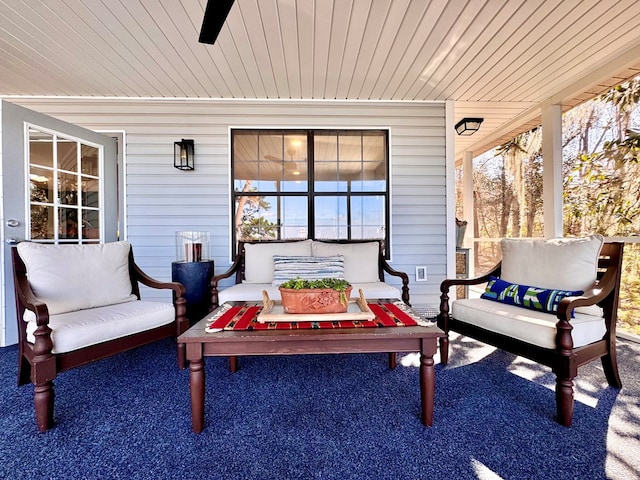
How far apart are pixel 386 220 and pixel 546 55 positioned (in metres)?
2.16

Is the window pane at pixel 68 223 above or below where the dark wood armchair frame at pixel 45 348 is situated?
above

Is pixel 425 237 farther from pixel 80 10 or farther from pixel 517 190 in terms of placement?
pixel 80 10

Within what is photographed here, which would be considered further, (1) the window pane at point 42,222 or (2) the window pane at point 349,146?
(2) the window pane at point 349,146

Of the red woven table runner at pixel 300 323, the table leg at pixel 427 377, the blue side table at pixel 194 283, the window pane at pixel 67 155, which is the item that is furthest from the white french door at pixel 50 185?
the table leg at pixel 427 377

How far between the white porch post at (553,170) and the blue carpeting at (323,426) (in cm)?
165

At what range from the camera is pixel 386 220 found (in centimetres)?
374

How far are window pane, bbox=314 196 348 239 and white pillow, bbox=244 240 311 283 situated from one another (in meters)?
0.49

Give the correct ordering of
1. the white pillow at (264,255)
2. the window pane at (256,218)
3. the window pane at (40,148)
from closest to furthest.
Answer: the window pane at (40,148)
the white pillow at (264,255)
the window pane at (256,218)

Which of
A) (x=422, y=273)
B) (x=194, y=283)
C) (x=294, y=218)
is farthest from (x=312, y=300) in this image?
(x=422, y=273)

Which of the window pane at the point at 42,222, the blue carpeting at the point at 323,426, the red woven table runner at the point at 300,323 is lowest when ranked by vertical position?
the blue carpeting at the point at 323,426

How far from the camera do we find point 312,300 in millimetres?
1686

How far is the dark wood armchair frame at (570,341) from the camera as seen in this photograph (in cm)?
151

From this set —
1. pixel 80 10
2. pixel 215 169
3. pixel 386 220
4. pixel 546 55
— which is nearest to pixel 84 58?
pixel 80 10

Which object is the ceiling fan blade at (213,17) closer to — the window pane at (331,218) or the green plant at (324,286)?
the green plant at (324,286)
